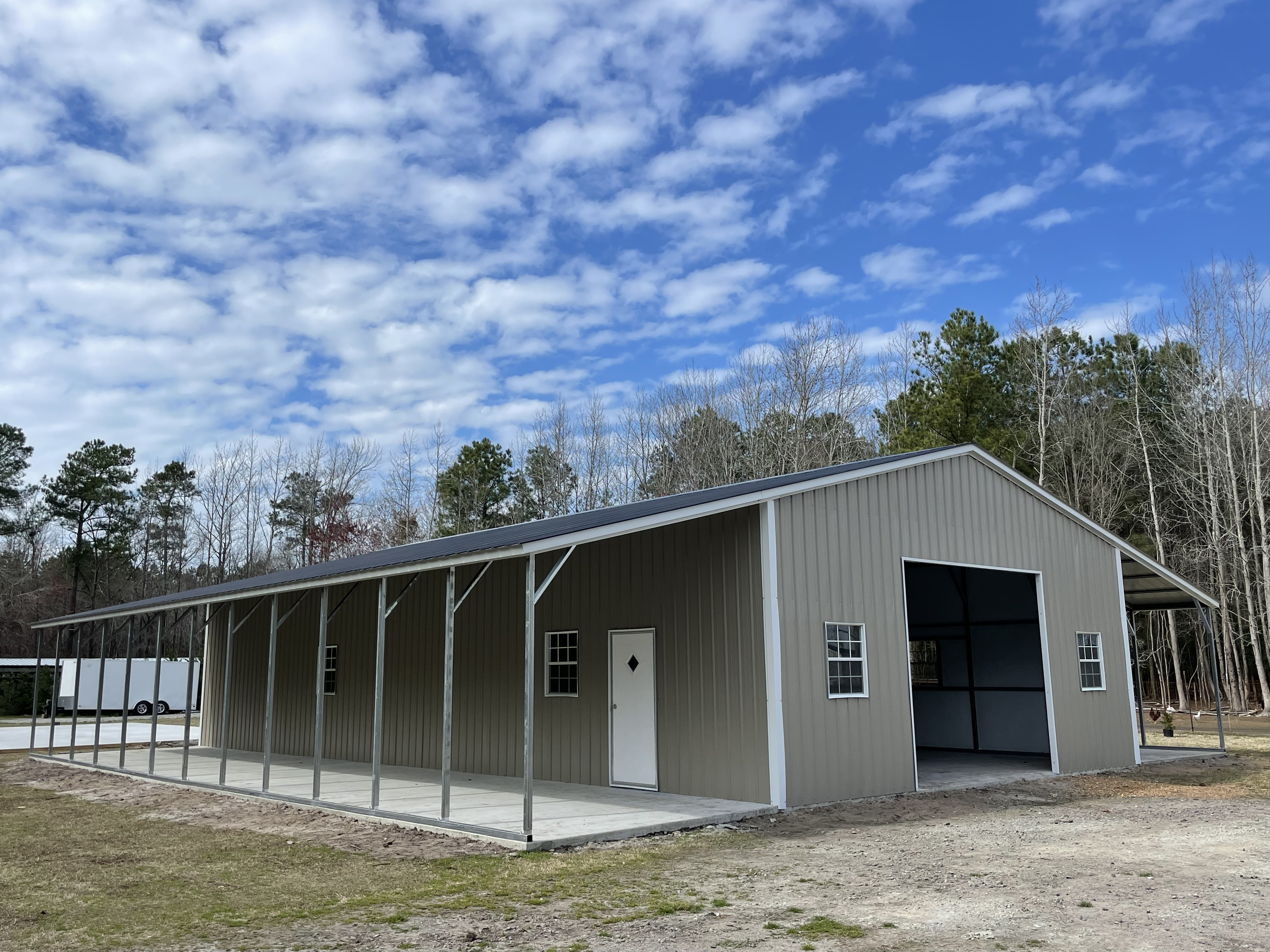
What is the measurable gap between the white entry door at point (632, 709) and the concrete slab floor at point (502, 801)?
23 centimetres

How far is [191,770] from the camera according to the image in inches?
569

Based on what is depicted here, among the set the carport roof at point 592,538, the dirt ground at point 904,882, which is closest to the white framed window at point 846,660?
the dirt ground at point 904,882

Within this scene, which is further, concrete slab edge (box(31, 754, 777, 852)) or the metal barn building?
the metal barn building

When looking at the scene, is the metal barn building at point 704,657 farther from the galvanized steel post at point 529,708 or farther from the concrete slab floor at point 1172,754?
the concrete slab floor at point 1172,754

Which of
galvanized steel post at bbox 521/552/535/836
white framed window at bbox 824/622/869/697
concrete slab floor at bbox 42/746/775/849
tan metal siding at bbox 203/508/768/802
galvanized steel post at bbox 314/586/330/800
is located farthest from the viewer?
white framed window at bbox 824/622/869/697

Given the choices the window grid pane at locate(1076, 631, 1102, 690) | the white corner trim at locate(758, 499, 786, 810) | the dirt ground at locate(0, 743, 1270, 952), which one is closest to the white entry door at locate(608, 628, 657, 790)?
the white corner trim at locate(758, 499, 786, 810)

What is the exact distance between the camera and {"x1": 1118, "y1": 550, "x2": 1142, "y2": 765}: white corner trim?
49.2 feet

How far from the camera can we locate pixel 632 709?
11.3m

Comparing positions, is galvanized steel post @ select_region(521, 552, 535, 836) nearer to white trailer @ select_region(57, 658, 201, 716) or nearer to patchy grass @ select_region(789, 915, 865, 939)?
patchy grass @ select_region(789, 915, 865, 939)

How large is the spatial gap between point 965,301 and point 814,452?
7.27 meters

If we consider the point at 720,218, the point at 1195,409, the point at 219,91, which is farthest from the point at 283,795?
the point at 1195,409

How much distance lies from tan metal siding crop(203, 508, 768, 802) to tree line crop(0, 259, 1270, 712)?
1682 centimetres

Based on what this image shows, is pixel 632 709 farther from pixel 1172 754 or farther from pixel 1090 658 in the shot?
pixel 1172 754

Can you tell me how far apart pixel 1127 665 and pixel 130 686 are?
27441 millimetres
